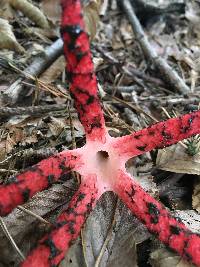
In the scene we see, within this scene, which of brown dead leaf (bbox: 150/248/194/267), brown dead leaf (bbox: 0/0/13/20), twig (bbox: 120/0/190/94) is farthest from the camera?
brown dead leaf (bbox: 0/0/13/20)

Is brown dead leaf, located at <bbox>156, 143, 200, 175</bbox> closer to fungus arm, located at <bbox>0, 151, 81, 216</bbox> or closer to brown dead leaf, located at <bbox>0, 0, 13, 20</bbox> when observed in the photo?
fungus arm, located at <bbox>0, 151, 81, 216</bbox>

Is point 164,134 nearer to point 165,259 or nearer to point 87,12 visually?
point 165,259

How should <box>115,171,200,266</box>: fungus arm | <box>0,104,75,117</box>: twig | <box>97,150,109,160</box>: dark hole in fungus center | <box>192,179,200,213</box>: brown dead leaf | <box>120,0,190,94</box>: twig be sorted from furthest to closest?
<box>120,0,190,94</box>: twig → <box>0,104,75,117</box>: twig → <box>192,179,200,213</box>: brown dead leaf → <box>97,150,109,160</box>: dark hole in fungus center → <box>115,171,200,266</box>: fungus arm

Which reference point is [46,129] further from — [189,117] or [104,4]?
[104,4]

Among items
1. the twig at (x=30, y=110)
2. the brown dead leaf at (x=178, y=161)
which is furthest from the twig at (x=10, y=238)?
the brown dead leaf at (x=178, y=161)

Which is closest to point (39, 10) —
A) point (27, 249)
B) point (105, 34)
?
point (105, 34)

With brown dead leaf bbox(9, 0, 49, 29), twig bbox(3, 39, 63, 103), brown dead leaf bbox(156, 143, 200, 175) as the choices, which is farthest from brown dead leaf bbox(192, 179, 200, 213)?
brown dead leaf bbox(9, 0, 49, 29)

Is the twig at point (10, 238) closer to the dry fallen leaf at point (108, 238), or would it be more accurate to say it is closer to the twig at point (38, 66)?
the dry fallen leaf at point (108, 238)

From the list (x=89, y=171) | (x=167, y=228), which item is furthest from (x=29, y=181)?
(x=167, y=228)
